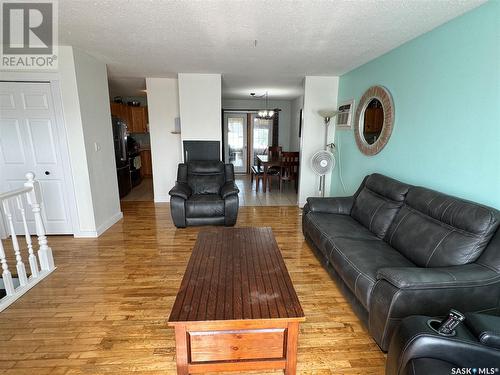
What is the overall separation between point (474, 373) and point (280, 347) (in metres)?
0.84

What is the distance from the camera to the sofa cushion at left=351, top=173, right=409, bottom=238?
2.44 meters

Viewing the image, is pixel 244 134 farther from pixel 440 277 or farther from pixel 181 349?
pixel 181 349

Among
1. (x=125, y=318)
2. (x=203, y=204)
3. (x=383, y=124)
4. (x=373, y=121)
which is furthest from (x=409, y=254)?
(x=203, y=204)

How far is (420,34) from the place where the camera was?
2.49 meters

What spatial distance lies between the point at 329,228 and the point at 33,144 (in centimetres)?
367

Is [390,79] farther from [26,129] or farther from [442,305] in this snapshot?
[26,129]

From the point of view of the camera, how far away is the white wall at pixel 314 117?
4504mm

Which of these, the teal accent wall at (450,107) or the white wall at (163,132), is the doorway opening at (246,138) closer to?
the white wall at (163,132)

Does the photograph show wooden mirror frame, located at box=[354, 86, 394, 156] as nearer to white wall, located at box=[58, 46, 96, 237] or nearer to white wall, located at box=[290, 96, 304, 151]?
white wall, located at box=[290, 96, 304, 151]

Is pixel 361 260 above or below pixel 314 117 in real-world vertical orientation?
below

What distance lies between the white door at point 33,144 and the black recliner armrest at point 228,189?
205 cm

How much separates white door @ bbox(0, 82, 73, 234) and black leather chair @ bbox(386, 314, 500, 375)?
151 inches

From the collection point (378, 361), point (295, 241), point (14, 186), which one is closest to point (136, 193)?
point (14, 186)

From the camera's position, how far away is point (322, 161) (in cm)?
388
